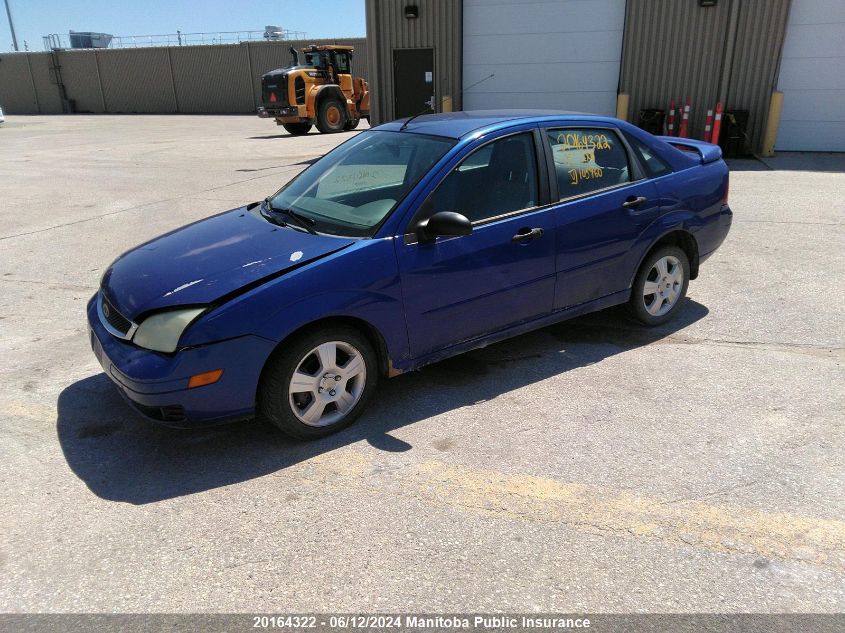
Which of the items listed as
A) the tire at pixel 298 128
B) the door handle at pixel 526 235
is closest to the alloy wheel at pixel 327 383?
the door handle at pixel 526 235

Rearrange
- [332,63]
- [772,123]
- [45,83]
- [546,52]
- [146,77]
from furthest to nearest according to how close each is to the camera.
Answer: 1. [45,83]
2. [146,77]
3. [332,63]
4. [546,52]
5. [772,123]

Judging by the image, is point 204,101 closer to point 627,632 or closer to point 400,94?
point 400,94

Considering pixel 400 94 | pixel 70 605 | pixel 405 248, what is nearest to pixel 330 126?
pixel 400 94

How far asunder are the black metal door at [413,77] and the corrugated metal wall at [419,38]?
119 millimetres

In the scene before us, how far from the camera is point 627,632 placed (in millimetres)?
2260

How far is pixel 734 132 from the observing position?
14148mm

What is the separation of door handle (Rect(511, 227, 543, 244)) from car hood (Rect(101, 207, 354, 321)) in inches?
40.7

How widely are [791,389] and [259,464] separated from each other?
126 inches

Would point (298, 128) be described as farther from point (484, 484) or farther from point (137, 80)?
point (137, 80)

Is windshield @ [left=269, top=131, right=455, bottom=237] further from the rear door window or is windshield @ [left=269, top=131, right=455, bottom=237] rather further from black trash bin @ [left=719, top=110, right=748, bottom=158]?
black trash bin @ [left=719, top=110, right=748, bottom=158]

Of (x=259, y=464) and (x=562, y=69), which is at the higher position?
(x=562, y=69)

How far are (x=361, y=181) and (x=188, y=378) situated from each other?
1.79 m

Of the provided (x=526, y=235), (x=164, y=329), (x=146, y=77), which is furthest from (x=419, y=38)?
(x=146, y=77)

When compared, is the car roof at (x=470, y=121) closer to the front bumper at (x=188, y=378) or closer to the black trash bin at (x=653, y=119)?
the front bumper at (x=188, y=378)
